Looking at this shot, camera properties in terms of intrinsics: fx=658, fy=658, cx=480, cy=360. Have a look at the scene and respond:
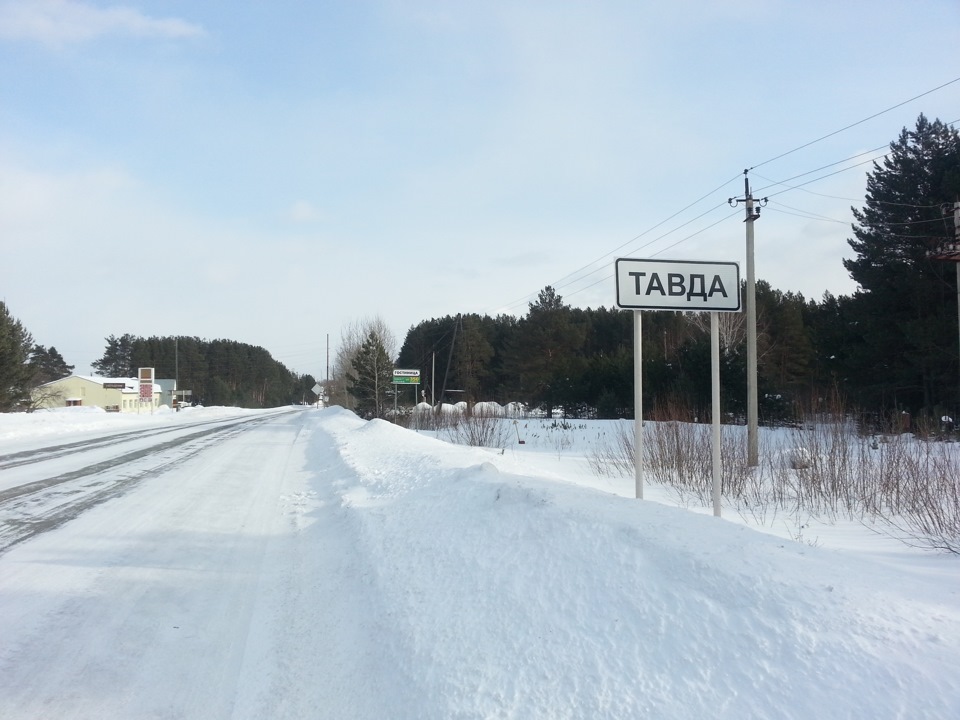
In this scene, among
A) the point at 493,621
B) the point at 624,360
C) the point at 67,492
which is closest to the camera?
the point at 493,621

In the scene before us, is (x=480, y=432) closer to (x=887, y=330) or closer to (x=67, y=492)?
(x=67, y=492)

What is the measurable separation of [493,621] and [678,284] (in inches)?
178

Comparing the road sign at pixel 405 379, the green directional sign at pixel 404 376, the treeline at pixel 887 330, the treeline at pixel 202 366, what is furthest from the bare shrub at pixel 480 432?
the treeline at pixel 202 366

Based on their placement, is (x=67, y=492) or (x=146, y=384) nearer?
(x=67, y=492)

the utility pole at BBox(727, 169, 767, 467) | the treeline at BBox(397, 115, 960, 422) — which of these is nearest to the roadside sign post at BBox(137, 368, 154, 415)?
the treeline at BBox(397, 115, 960, 422)

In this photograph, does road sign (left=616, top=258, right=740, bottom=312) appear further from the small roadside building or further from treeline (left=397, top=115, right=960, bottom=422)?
the small roadside building

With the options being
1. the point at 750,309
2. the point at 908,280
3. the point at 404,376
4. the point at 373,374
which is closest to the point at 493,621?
the point at 750,309

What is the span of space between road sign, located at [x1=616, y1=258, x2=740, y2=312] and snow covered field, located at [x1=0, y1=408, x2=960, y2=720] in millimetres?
2245

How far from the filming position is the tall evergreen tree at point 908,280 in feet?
80.9

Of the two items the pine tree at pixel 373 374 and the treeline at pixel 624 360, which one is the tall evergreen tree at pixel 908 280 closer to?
the treeline at pixel 624 360

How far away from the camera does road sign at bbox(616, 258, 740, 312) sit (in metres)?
7.32

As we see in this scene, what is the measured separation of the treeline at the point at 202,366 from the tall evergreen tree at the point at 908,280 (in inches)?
3958

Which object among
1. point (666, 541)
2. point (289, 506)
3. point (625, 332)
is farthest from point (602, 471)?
point (625, 332)

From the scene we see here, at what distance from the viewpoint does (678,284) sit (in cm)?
742
